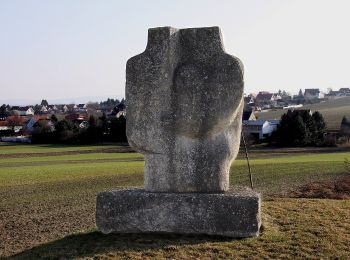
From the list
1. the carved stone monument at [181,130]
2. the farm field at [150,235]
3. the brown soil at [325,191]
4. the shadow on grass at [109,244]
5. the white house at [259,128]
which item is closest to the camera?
the farm field at [150,235]

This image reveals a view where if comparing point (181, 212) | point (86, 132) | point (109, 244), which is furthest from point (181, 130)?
point (86, 132)

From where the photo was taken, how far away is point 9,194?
24.8 m

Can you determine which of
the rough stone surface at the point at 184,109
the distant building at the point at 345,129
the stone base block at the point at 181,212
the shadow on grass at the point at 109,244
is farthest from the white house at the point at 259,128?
the shadow on grass at the point at 109,244

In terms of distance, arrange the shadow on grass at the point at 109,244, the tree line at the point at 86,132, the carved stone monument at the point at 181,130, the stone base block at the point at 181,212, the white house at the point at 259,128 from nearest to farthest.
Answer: the shadow on grass at the point at 109,244 → the stone base block at the point at 181,212 → the carved stone monument at the point at 181,130 → the tree line at the point at 86,132 → the white house at the point at 259,128

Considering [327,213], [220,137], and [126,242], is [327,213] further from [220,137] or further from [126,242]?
[126,242]

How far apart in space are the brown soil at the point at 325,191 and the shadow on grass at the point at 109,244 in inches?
463

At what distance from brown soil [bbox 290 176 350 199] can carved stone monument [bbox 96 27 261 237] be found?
437 inches

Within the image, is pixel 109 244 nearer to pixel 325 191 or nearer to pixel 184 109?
pixel 184 109

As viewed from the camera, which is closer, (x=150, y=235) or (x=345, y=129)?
(x=150, y=235)

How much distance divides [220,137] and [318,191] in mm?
13242

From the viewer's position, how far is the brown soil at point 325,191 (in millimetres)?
20841

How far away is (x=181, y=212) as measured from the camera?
10.6 metres

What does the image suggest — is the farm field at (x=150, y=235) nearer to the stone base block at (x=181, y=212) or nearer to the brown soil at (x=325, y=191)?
the stone base block at (x=181, y=212)

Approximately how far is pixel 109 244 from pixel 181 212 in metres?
1.71
